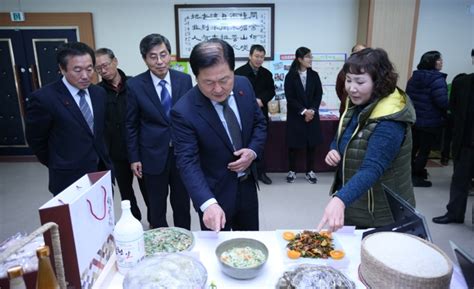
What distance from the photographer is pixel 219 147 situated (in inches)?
56.0

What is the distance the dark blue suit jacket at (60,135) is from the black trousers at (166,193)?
42cm

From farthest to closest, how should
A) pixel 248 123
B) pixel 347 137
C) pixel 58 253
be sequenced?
pixel 248 123
pixel 347 137
pixel 58 253

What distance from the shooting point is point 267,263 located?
111 centimetres

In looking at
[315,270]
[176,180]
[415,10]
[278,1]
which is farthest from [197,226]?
[415,10]

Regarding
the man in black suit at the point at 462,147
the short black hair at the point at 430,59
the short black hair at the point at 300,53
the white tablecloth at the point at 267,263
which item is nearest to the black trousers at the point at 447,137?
the short black hair at the point at 430,59

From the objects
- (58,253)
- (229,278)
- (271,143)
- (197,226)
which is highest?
(58,253)

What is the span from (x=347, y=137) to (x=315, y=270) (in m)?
0.63

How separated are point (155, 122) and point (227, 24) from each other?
259 cm

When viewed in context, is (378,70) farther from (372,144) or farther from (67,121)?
(67,121)

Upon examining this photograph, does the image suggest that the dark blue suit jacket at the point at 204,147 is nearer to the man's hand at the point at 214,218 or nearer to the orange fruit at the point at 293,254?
the man's hand at the point at 214,218

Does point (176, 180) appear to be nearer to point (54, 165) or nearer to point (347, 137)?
point (54, 165)

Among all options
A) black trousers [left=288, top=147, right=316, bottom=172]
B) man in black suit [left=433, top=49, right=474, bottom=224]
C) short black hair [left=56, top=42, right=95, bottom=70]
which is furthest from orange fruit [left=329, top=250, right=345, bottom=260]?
black trousers [left=288, top=147, right=316, bottom=172]

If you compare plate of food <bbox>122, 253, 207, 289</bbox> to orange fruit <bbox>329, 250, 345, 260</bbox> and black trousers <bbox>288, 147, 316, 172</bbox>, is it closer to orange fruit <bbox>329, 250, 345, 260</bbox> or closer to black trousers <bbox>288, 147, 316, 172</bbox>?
orange fruit <bbox>329, 250, 345, 260</bbox>

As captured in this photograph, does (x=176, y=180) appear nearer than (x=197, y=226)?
Yes
